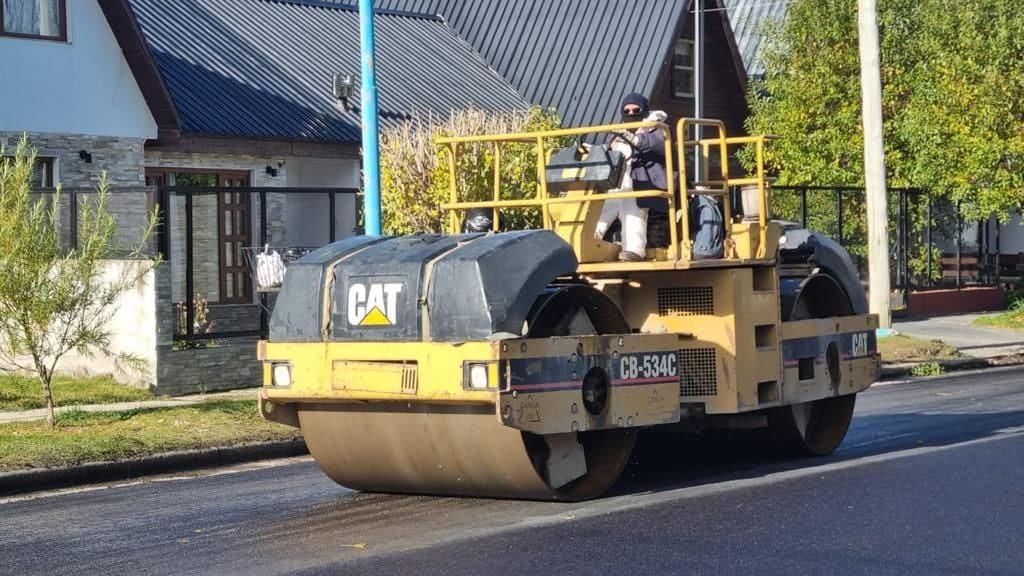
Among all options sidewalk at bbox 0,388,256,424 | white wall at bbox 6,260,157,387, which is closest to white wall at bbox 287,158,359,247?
white wall at bbox 6,260,157,387

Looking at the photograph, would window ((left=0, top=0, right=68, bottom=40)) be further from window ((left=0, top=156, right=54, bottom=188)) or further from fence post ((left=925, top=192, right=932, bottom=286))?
fence post ((left=925, top=192, right=932, bottom=286))

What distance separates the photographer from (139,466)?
13.2 metres

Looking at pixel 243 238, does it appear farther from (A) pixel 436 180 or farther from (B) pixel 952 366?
(B) pixel 952 366

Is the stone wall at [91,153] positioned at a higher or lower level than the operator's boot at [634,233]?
higher

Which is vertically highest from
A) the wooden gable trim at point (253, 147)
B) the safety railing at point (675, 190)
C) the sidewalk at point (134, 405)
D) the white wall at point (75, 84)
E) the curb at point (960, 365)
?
the white wall at point (75, 84)

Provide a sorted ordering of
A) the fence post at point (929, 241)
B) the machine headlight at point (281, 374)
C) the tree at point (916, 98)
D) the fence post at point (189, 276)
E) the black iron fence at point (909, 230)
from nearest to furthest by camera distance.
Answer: the machine headlight at point (281, 374) < the fence post at point (189, 276) < the tree at point (916, 98) < the black iron fence at point (909, 230) < the fence post at point (929, 241)

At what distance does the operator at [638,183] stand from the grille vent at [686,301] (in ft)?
1.34

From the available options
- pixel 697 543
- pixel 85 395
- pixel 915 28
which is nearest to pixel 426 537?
pixel 697 543

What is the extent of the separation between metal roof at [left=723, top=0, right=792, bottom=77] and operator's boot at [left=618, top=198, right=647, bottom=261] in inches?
1285

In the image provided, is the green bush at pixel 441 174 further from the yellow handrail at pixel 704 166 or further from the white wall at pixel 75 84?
the yellow handrail at pixel 704 166

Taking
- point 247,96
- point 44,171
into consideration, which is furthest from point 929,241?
point 44,171

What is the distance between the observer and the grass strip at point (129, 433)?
1288cm

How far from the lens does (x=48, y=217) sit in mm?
15453

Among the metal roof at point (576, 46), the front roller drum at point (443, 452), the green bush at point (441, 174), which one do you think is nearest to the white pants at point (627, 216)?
the front roller drum at point (443, 452)
